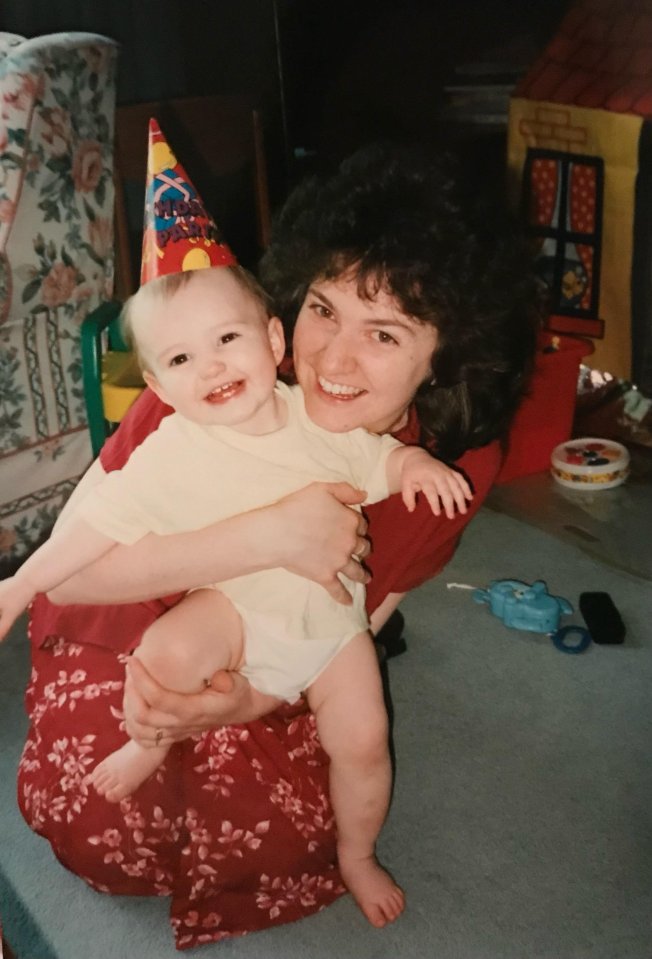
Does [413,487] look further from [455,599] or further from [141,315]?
[455,599]

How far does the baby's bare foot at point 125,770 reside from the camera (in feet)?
3.52

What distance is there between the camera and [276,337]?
1.03m

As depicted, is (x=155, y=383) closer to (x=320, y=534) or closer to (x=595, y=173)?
(x=320, y=534)

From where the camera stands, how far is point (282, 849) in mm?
1134

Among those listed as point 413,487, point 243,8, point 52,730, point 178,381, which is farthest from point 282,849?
point 243,8

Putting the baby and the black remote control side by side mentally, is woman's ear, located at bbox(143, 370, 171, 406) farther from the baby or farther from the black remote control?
the black remote control

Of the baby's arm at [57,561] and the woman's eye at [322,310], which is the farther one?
the woman's eye at [322,310]

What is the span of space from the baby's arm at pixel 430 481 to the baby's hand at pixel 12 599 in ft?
1.39

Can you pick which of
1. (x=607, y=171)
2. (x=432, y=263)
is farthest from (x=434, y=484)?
(x=607, y=171)

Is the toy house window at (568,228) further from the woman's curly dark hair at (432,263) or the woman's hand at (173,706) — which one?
the woman's hand at (173,706)

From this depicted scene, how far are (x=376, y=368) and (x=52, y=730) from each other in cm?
61

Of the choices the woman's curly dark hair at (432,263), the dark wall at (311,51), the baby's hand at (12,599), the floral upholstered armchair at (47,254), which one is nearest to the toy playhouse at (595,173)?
the dark wall at (311,51)

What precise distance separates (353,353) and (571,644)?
0.91 meters

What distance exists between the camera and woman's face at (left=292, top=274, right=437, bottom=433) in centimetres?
102
